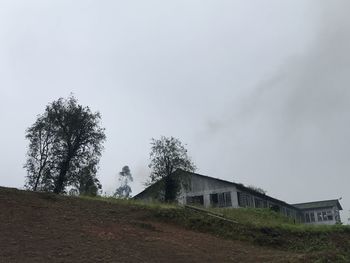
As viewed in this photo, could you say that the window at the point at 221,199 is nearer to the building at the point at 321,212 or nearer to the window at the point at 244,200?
the window at the point at 244,200

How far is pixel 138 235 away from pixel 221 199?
3431cm

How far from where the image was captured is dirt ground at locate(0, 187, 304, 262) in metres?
14.4

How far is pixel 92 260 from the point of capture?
45.6 ft

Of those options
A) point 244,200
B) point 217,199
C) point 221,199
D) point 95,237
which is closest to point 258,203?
point 244,200

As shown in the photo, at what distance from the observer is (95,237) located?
642 inches

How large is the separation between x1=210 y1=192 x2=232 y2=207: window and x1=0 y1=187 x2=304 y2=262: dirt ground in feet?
98.8

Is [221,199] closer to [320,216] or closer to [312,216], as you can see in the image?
[312,216]

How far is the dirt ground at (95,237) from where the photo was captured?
47.3 ft

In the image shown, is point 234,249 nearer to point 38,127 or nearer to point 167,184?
point 167,184

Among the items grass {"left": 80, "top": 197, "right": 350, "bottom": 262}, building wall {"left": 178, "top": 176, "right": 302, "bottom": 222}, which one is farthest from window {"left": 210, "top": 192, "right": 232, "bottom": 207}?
grass {"left": 80, "top": 197, "right": 350, "bottom": 262}

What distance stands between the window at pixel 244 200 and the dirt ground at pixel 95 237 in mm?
30697

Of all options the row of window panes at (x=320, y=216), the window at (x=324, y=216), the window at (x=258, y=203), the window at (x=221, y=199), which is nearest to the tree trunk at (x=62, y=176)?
the window at (x=221, y=199)

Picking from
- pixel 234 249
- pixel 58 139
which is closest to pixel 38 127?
pixel 58 139

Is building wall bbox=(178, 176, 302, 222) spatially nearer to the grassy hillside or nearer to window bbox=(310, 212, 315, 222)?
window bbox=(310, 212, 315, 222)
